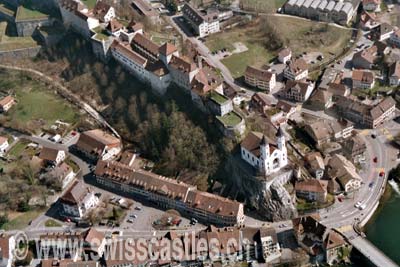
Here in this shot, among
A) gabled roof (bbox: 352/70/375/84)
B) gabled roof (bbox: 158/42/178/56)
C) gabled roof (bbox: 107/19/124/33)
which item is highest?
gabled roof (bbox: 158/42/178/56)

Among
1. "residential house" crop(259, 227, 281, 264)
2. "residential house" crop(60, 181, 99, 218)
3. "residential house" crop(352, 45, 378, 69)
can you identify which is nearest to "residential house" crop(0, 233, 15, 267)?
"residential house" crop(60, 181, 99, 218)

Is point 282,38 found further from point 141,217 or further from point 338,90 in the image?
point 141,217

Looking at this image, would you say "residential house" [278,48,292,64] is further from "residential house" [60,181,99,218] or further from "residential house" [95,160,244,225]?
"residential house" [60,181,99,218]

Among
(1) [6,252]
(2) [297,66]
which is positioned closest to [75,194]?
(1) [6,252]

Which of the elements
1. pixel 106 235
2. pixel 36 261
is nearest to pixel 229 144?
pixel 106 235

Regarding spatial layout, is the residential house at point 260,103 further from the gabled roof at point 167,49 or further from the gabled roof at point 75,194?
the gabled roof at point 75,194

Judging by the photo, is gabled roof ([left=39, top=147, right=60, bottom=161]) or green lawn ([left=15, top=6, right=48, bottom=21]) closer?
gabled roof ([left=39, top=147, right=60, bottom=161])
